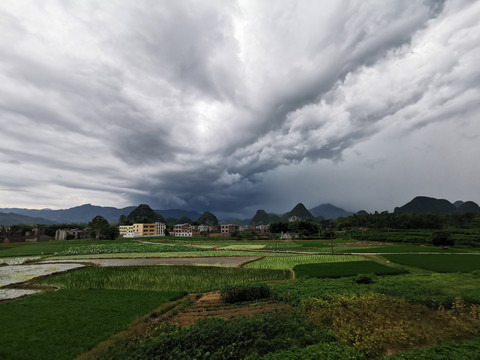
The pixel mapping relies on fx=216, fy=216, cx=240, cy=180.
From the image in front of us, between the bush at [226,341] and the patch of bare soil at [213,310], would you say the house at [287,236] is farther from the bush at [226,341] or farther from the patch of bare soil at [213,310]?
the bush at [226,341]

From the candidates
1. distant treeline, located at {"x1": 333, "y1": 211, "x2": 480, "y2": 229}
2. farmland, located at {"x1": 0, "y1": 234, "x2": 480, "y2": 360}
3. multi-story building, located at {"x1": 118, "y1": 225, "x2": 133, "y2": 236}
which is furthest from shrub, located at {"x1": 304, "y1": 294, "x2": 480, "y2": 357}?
multi-story building, located at {"x1": 118, "y1": 225, "x2": 133, "y2": 236}

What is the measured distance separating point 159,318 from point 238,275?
14157 mm

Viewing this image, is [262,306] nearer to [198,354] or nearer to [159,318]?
[159,318]

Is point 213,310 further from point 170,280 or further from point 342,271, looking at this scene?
point 342,271

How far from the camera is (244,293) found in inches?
653

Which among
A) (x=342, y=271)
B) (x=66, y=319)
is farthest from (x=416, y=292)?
(x=66, y=319)

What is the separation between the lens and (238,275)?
26484 mm

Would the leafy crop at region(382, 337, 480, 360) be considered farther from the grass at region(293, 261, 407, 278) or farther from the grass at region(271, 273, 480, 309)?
the grass at region(293, 261, 407, 278)

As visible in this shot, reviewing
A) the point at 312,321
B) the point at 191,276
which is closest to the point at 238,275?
the point at 191,276

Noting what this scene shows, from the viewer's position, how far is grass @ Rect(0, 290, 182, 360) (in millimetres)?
9508

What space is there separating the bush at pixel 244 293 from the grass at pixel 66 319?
4.77 m

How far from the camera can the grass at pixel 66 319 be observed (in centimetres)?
951

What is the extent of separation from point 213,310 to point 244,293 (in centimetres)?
288

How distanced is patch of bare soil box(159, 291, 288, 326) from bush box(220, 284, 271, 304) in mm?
637
